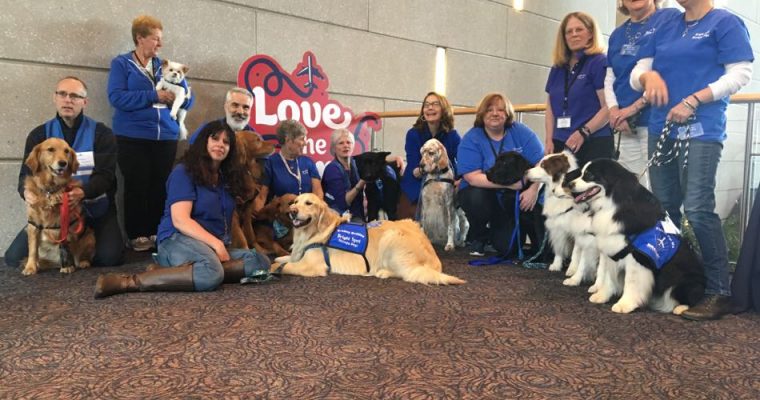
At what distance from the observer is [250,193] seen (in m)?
3.54

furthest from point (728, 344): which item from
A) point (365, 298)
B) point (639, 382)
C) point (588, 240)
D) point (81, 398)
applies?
point (81, 398)

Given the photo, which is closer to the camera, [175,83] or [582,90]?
[582,90]

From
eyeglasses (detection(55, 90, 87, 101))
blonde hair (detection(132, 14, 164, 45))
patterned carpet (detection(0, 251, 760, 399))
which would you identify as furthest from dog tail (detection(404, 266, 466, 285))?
blonde hair (detection(132, 14, 164, 45))

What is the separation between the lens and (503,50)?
24.5 feet

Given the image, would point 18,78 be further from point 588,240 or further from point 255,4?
point 588,240

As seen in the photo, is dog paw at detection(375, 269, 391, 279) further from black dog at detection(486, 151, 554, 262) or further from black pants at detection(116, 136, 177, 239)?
black pants at detection(116, 136, 177, 239)

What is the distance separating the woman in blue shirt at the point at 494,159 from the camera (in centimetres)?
421

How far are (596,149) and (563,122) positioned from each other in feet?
1.00

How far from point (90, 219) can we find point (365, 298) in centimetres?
209

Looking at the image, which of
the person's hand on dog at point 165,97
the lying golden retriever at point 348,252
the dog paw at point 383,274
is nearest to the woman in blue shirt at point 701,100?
the lying golden retriever at point 348,252

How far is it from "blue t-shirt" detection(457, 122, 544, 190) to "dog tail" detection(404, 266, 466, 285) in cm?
126

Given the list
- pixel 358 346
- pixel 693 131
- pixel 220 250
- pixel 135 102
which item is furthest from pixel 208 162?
pixel 693 131

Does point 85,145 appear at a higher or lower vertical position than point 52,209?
higher

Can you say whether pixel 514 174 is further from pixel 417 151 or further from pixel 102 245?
pixel 102 245
